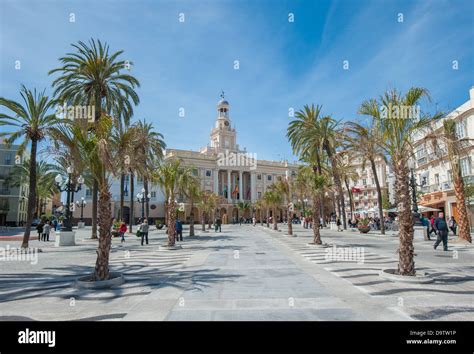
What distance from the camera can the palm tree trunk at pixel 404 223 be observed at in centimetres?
860

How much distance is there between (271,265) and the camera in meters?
11.5

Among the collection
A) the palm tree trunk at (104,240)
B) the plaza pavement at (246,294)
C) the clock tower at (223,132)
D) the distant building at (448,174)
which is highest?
the clock tower at (223,132)

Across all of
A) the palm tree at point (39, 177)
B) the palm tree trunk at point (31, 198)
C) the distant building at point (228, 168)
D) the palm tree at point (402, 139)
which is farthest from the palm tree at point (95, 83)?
the distant building at point (228, 168)

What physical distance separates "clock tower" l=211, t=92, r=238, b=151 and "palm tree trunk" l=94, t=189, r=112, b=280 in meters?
81.4

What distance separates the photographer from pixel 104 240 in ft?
29.1

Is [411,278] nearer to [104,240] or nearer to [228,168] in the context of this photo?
[104,240]

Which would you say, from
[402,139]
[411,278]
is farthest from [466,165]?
[411,278]

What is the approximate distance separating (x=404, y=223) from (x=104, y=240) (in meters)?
8.24

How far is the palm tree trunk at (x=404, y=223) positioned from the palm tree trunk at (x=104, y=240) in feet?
25.8

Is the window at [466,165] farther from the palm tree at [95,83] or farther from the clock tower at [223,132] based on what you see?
the clock tower at [223,132]

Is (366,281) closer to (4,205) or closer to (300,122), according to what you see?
(300,122)

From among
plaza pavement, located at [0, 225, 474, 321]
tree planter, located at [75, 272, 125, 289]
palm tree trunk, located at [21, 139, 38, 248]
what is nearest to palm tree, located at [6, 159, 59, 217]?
palm tree trunk, located at [21, 139, 38, 248]
